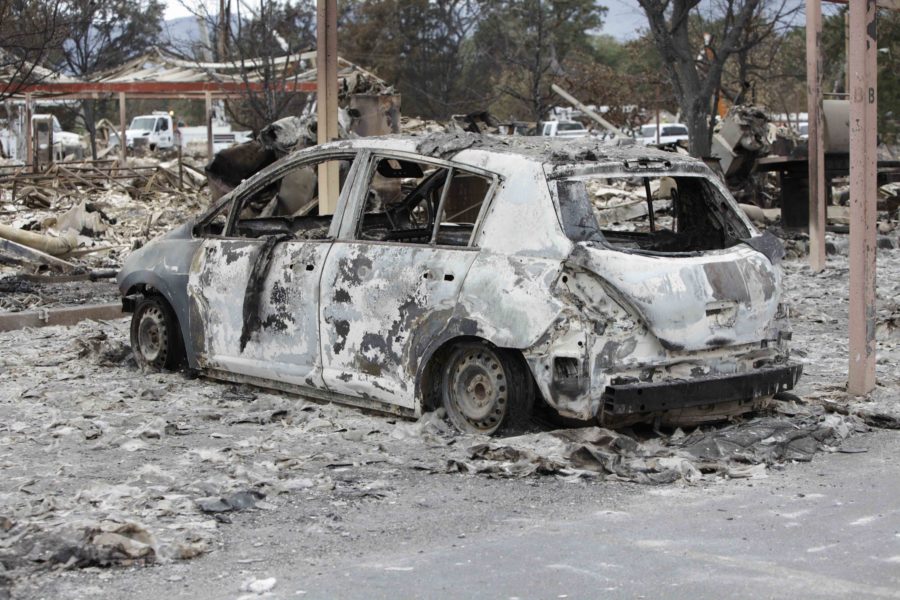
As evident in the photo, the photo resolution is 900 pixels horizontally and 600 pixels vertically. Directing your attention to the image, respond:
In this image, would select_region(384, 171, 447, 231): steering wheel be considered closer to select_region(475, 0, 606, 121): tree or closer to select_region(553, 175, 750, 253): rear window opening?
select_region(553, 175, 750, 253): rear window opening

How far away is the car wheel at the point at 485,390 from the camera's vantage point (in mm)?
6613

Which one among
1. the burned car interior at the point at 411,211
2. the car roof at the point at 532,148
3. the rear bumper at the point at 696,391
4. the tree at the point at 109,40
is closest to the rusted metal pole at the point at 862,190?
the rear bumper at the point at 696,391

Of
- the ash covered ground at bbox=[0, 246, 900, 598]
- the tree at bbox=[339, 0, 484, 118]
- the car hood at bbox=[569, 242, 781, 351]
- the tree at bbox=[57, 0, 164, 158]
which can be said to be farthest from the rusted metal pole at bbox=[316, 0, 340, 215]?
the tree at bbox=[339, 0, 484, 118]

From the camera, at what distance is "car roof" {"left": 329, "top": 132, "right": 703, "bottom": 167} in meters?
6.96

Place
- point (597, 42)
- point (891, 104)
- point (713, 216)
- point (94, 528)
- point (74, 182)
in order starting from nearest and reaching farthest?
point (94, 528), point (713, 216), point (74, 182), point (891, 104), point (597, 42)

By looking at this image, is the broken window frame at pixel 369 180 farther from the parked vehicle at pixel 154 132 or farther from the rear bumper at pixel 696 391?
the parked vehicle at pixel 154 132

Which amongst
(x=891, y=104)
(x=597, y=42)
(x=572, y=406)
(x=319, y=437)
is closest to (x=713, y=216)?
(x=572, y=406)

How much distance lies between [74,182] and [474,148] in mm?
21277

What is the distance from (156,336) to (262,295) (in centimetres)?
137

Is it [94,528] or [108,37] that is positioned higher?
[108,37]

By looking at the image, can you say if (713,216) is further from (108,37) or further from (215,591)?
(108,37)

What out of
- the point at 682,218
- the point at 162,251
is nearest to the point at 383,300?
the point at 682,218

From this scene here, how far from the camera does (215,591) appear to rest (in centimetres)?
448

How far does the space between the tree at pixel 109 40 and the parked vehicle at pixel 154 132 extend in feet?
7.05
